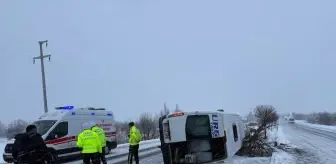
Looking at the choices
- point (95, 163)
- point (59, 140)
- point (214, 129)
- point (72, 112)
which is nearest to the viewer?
point (95, 163)

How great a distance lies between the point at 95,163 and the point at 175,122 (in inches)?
109

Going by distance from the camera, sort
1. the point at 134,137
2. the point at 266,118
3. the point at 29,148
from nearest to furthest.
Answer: the point at 29,148 → the point at 134,137 → the point at 266,118

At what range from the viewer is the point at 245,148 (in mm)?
19266

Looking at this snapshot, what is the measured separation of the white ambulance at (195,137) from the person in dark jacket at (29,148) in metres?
5.94

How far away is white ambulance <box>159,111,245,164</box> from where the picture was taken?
12.9 meters

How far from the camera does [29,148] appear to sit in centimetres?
746

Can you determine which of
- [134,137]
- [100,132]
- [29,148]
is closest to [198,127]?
[134,137]

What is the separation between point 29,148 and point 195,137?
22.0ft

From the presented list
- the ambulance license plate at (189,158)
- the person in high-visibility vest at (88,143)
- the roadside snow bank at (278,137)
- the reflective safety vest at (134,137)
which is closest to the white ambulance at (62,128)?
the reflective safety vest at (134,137)

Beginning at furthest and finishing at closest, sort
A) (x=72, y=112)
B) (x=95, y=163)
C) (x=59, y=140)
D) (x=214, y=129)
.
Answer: (x=72, y=112) → (x=59, y=140) → (x=214, y=129) → (x=95, y=163)

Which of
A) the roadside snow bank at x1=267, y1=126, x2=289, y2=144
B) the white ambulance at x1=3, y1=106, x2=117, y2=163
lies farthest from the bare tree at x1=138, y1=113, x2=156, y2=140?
the white ambulance at x1=3, y1=106, x2=117, y2=163

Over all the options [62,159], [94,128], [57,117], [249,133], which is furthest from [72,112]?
[249,133]

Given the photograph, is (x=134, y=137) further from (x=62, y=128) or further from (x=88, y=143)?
(x=62, y=128)

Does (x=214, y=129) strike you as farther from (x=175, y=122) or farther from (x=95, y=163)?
(x=95, y=163)
